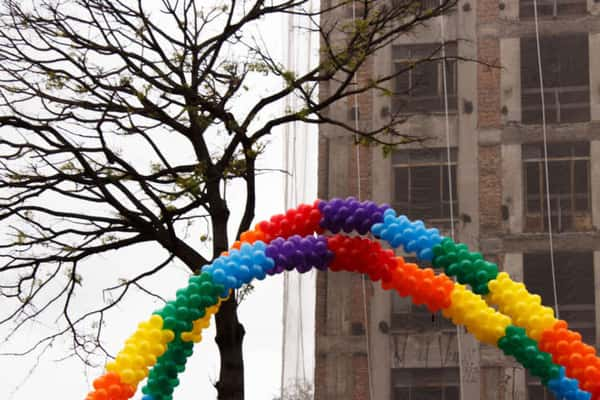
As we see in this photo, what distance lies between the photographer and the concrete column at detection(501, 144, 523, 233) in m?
17.8

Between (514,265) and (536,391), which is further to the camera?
(514,265)

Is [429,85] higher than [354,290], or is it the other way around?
[429,85]

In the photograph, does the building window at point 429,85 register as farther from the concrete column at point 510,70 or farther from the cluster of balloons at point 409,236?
the cluster of balloons at point 409,236

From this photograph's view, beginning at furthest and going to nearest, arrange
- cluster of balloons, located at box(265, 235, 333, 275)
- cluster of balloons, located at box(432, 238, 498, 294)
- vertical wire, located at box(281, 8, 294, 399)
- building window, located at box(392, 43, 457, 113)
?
building window, located at box(392, 43, 457, 113) → vertical wire, located at box(281, 8, 294, 399) → cluster of balloons, located at box(265, 235, 333, 275) → cluster of balloons, located at box(432, 238, 498, 294)

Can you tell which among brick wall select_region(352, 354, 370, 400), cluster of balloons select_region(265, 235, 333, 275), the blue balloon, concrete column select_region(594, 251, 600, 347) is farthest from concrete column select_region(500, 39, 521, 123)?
the blue balloon

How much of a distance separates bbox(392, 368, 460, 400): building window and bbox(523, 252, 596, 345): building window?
154 centimetres

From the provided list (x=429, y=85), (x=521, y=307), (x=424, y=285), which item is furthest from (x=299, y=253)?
(x=429, y=85)

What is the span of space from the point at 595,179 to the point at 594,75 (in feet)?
4.68

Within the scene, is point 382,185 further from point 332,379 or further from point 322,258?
point 322,258

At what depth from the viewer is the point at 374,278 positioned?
9688mm

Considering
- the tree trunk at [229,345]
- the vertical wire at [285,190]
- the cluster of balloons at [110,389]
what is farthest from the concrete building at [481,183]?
the cluster of balloons at [110,389]

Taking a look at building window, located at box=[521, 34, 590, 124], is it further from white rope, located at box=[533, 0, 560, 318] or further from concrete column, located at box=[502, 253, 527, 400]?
concrete column, located at box=[502, 253, 527, 400]

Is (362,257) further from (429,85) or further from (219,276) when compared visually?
(429,85)

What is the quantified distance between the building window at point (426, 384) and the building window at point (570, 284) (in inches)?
60.6
